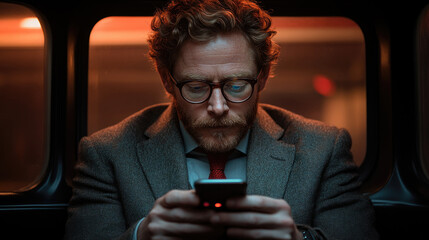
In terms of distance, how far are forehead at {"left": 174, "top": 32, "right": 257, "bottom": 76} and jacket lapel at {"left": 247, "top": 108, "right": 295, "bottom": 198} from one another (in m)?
0.34

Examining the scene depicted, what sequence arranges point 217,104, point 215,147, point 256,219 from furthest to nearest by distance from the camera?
point 215,147 → point 217,104 → point 256,219

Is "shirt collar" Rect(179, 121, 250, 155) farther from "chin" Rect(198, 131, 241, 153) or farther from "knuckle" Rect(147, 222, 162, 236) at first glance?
"knuckle" Rect(147, 222, 162, 236)

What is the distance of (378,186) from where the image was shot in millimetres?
2174

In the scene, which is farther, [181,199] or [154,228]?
[154,228]

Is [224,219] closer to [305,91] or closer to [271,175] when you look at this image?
[271,175]

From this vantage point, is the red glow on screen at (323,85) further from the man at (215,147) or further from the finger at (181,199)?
the finger at (181,199)

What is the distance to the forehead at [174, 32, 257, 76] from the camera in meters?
1.74

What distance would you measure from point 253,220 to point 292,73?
134 cm

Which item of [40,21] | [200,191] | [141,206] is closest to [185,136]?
[141,206]

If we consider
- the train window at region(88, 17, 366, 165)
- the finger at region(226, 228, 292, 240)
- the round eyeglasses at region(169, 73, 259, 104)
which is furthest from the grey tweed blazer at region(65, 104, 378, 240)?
the finger at region(226, 228, 292, 240)

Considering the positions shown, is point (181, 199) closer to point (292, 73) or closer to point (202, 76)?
point (202, 76)

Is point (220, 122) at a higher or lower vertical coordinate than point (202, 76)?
lower

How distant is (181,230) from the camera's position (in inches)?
50.8

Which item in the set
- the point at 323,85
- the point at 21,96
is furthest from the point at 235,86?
the point at 21,96
